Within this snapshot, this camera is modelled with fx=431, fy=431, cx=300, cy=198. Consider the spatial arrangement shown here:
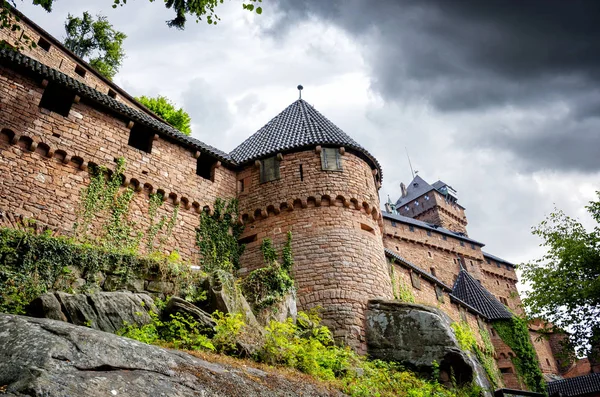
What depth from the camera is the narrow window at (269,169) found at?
51.6ft

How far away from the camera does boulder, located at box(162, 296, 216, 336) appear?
326 inches

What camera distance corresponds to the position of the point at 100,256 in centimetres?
930

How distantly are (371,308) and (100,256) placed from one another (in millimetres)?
7780

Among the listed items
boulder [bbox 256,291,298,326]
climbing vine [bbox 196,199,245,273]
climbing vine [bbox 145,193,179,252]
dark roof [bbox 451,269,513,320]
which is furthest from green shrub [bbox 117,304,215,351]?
dark roof [bbox 451,269,513,320]

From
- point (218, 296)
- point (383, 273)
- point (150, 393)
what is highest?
point (383, 273)

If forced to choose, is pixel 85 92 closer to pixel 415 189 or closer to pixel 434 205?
pixel 434 205

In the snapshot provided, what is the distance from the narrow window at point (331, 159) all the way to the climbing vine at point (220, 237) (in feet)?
11.8

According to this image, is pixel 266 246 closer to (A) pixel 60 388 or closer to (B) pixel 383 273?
(B) pixel 383 273

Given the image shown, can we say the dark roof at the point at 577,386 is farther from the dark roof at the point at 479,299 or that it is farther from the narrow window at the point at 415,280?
the narrow window at the point at 415,280

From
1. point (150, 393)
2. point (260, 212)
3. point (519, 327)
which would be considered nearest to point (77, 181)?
point (260, 212)

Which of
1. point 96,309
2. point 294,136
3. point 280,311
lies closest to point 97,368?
point 96,309

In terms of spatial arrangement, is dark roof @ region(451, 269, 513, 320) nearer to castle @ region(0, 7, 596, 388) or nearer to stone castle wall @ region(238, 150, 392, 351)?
castle @ region(0, 7, 596, 388)

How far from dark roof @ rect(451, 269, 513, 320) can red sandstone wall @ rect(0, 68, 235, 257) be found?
1843cm

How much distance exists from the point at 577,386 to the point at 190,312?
33308 mm
